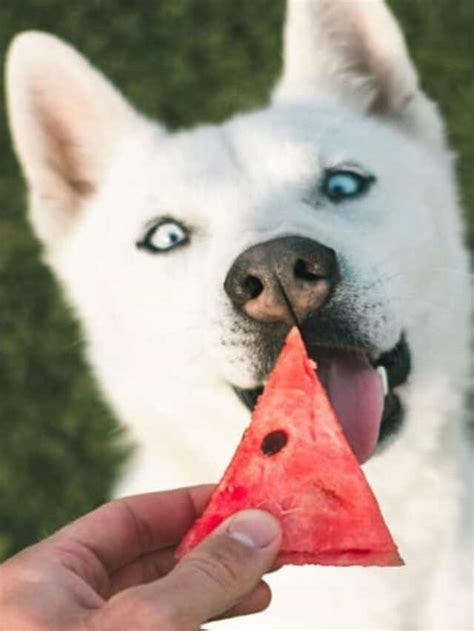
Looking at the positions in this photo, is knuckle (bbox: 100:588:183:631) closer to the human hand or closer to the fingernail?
the human hand

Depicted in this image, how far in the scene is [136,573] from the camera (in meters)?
2.84

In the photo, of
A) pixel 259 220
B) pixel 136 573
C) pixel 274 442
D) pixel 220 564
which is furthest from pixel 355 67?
pixel 220 564

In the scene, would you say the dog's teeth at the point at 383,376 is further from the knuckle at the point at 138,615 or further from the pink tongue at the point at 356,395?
the knuckle at the point at 138,615

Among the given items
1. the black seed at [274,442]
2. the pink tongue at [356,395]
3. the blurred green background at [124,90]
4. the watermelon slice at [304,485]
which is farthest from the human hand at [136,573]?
the blurred green background at [124,90]

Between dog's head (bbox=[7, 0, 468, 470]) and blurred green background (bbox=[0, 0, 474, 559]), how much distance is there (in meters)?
1.61

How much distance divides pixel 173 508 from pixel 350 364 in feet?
2.00

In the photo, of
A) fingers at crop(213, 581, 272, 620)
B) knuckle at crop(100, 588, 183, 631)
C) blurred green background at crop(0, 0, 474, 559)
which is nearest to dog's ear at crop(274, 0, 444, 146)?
fingers at crop(213, 581, 272, 620)

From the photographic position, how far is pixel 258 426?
2.57m

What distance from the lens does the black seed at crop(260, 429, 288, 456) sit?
2551 mm

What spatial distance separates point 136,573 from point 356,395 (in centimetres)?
73

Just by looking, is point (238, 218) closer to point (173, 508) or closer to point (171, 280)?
point (171, 280)

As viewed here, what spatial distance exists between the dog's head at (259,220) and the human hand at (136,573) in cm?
48

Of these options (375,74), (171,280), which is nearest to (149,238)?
(171,280)

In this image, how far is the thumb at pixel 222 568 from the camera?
2074 mm
